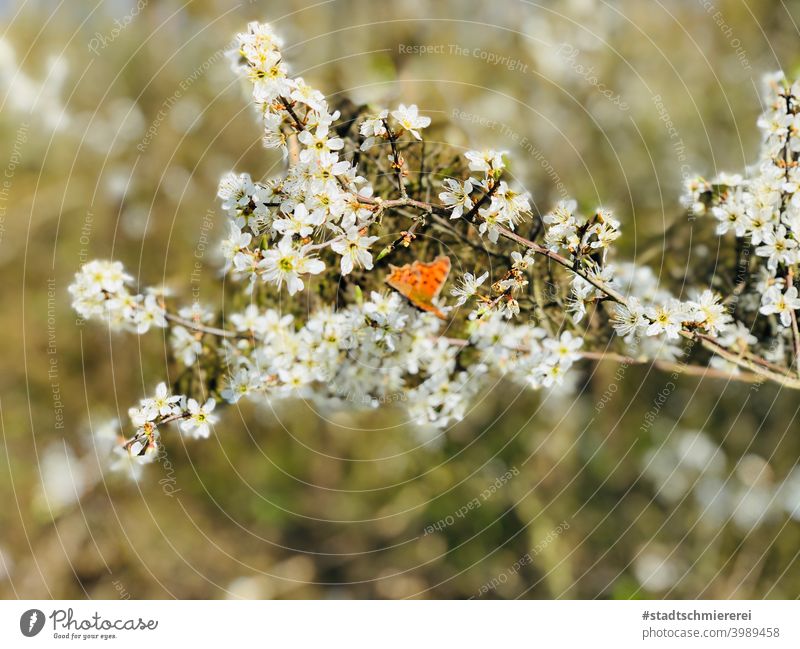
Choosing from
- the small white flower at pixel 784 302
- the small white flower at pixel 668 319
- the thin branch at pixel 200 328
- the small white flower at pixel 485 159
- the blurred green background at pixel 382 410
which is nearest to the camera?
the small white flower at pixel 485 159

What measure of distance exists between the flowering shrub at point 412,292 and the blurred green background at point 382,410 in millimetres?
801

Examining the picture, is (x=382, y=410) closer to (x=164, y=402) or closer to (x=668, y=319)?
(x=164, y=402)

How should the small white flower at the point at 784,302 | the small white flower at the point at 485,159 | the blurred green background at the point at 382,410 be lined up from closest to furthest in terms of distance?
1. the small white flower at the point at 485,159
2. the small white flower at the point at 784,302
3. the blurred green background at the point at 382,410

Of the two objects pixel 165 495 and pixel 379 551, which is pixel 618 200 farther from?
pixel 165 495

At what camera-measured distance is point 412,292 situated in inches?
48.0

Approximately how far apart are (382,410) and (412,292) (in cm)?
107

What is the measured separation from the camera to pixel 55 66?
7.61 feet

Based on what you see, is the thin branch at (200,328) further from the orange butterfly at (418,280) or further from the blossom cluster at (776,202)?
the blossom cluster at (776,202)

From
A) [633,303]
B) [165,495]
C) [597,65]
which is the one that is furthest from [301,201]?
[165,495]

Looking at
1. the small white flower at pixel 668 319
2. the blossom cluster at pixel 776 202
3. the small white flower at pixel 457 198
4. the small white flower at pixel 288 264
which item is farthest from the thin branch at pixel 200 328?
the blossom cluster at pixel 776 202

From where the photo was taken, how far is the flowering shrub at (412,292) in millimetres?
974

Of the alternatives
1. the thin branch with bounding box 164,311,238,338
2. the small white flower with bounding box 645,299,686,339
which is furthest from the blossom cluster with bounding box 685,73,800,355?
the thin branch with bounding box 164,311,238,338

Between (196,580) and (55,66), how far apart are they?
88.4 inches

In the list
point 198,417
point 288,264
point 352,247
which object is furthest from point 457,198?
point 198,417
